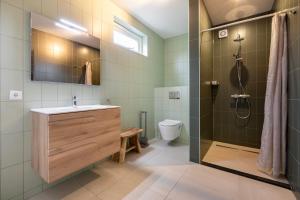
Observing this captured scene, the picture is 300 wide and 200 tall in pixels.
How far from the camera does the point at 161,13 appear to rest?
108 inches

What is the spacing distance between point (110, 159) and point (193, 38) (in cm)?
230

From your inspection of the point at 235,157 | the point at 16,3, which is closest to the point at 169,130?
the point at 235,157

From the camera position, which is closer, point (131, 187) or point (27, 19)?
point (27, 19)

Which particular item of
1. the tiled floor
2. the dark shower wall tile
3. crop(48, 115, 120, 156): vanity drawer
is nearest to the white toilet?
the tiled floor

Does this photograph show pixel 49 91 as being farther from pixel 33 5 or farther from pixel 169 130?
pixel 169 130

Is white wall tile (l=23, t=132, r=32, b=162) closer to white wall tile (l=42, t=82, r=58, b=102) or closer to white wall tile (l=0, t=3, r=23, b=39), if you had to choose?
white wall tile (l=42, t=82, r=58, b=102)

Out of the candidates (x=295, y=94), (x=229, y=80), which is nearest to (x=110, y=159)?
(x=295, y=94)

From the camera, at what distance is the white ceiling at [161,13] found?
246 cm

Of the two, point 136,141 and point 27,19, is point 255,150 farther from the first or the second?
point 27,19

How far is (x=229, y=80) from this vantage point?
2.98m

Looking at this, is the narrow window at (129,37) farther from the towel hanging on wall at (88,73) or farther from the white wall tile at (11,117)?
the white wall tile at (11,117)

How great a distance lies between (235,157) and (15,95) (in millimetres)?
3010

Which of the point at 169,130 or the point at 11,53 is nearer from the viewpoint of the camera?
the point at 11,53

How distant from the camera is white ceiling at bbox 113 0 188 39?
96.9 inches
